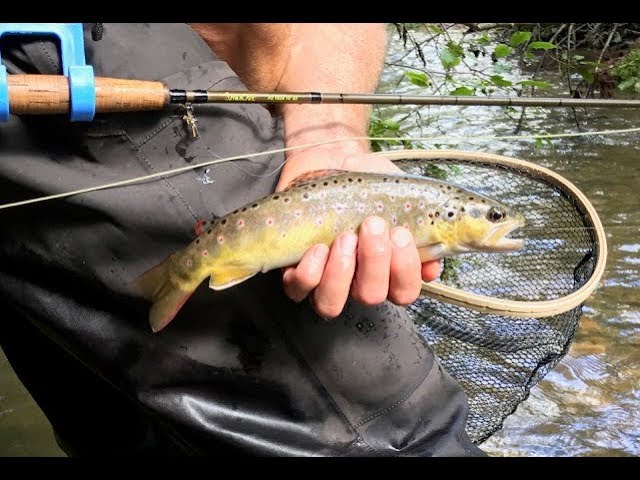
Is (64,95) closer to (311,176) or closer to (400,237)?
(311,176)

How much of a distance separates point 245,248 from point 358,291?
0.24 meters

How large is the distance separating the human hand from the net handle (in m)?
0.43

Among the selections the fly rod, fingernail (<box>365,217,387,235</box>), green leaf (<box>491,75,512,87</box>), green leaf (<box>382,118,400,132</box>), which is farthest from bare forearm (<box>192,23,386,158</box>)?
green leaf (<box>491,75,512,87</box>)

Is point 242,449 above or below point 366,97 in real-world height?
below

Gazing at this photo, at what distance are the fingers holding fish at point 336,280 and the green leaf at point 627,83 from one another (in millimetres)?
6533

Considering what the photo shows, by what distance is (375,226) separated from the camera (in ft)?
4.96

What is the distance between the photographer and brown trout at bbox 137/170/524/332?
1.53 m

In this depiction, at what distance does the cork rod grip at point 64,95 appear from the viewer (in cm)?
144

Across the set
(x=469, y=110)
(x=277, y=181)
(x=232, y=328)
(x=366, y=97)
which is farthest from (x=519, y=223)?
(x=469, y=110)

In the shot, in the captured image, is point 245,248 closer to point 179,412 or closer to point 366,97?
point 179,412

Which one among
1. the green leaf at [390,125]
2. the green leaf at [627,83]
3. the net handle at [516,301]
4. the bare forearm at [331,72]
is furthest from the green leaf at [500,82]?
the green leaf at [627,83]

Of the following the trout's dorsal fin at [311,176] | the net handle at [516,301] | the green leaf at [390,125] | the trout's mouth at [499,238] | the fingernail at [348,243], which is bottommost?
the green leaf at [390,125]

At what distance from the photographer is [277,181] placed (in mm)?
1709

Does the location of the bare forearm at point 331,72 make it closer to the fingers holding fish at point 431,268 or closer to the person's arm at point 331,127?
the person's arm at point 331,127
